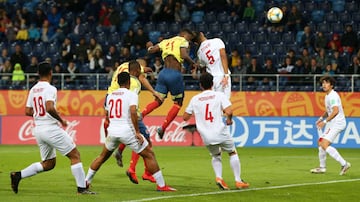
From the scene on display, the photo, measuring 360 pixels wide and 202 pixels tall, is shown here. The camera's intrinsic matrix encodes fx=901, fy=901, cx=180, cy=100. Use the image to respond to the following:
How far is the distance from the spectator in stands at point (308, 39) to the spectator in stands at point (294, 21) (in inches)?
Answer: 30.8

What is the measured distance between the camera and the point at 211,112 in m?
13.8

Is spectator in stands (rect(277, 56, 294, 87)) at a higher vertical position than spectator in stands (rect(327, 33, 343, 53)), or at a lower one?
lower

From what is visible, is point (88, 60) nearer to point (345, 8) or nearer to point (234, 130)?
point (234, 130)

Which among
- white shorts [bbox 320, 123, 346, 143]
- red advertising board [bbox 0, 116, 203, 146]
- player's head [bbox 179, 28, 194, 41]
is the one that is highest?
player's head [bbox 179, 28, 194, 41]

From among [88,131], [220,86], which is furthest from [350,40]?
[220,86]

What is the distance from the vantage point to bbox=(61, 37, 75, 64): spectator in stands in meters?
31.7

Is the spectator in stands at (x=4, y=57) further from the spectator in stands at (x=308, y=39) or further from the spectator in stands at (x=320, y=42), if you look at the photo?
the spectator in stands at (x=320, y=42)

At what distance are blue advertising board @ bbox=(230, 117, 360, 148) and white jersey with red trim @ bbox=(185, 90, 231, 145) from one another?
42.1 ft

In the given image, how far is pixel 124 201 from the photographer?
12375 millimetres

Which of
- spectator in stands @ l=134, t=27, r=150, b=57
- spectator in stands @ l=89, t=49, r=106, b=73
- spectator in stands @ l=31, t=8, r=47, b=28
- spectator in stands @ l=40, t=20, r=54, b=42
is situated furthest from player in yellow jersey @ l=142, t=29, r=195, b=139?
spectator in stands @ l=31, t=8, r=47, b=28

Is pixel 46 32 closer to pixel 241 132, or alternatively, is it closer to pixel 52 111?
pixel 241 132

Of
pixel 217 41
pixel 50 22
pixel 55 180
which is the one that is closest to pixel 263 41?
pixel 50 22

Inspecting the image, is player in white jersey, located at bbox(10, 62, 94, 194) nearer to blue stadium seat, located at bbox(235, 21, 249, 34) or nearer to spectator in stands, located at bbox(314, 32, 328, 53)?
spectator in stands, located at bbox(314, 32, 328, 53)

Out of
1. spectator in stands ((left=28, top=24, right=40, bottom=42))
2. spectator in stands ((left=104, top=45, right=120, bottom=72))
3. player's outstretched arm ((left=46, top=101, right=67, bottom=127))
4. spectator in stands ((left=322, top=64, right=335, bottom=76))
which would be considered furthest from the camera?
spectator in stands ((left=28, top=24, right=40, bottom=42))
